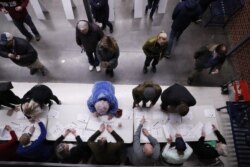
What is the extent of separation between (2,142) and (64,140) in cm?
106

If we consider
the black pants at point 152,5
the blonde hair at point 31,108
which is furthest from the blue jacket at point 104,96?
the black pants at point 152,5

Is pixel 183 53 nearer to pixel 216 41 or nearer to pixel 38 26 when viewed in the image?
pixel 216 41

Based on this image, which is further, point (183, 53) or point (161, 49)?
point (183, 53)

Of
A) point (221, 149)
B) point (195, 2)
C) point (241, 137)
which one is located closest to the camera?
point (221, 149)

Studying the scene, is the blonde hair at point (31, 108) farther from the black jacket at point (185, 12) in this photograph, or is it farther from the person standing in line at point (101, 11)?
the black jacket at point (185, 12)

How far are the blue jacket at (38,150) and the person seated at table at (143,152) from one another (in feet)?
4.39

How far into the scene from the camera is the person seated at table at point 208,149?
3.76 metres

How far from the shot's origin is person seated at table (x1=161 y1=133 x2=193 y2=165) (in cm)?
362

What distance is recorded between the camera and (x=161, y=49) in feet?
14.5

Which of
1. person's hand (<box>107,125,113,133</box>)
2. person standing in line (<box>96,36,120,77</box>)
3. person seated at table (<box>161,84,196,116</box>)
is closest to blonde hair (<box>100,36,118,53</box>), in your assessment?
person standing in line (<box>96,36,120,77</box>)

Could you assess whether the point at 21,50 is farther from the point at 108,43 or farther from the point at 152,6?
the point at 152,6

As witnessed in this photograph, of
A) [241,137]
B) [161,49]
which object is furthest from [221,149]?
[161,49]

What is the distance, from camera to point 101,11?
4.96 meters

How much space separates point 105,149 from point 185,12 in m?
3.00
